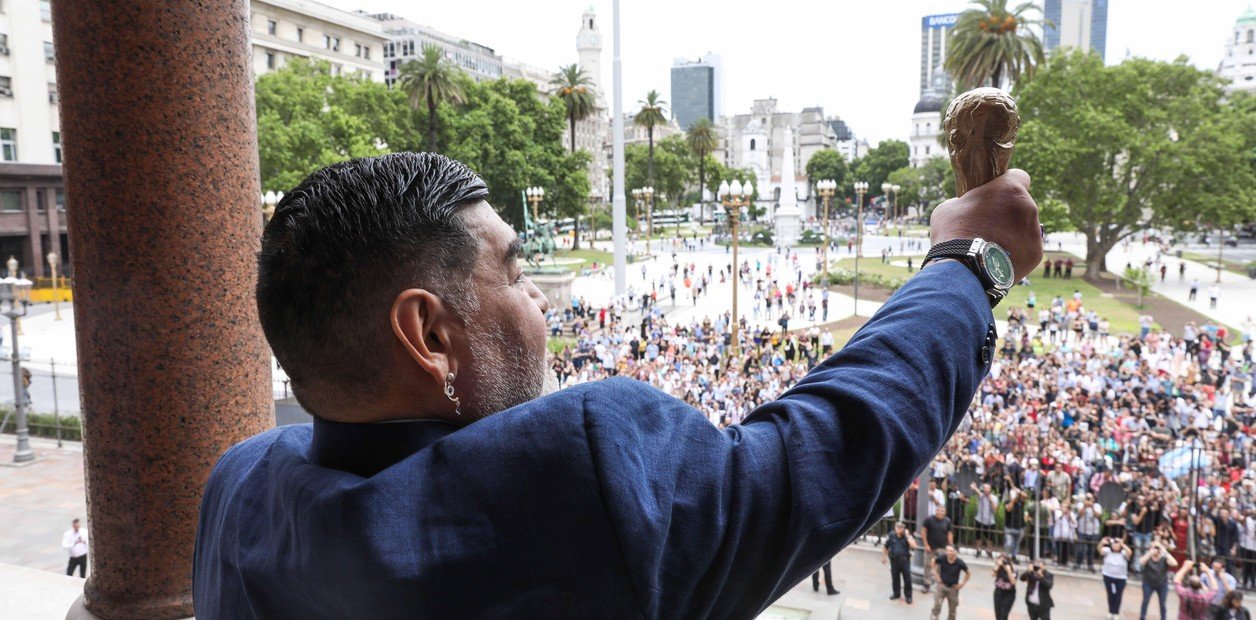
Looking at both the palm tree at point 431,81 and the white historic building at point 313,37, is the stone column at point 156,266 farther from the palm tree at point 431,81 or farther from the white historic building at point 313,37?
the white historic building at point 313,37

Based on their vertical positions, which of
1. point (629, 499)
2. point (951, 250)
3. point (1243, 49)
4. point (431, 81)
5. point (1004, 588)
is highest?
point (1243, 49)

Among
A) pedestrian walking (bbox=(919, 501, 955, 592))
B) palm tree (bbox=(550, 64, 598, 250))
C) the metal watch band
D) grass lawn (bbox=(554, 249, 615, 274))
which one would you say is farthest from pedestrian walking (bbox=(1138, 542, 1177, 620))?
palm tree (bbox=(550, 64, 598, 250))

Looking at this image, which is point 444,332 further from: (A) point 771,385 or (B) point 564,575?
(A) point 771,385

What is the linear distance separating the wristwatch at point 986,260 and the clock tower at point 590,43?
80.5 m

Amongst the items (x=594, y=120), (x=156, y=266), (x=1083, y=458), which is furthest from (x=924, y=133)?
(x=156, y=266)

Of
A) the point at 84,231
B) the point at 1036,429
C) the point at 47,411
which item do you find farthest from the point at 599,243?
the point at 84,231

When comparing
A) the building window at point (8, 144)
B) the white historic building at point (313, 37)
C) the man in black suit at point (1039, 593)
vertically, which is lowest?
the man in black suit at point (1039, 593)

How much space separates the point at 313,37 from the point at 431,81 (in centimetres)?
1251

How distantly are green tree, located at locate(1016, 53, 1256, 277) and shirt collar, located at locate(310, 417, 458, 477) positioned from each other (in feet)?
140

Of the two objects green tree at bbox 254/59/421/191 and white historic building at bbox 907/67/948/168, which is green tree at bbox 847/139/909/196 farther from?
green tree at bbox 254/59/421/191

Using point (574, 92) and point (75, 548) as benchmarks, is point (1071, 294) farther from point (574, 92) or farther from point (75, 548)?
point (75, 548)

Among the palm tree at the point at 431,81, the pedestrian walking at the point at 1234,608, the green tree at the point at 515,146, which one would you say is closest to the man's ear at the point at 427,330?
the pedestrian walking at the point at 1234,608

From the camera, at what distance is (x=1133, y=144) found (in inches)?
1532

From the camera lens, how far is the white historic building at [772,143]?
11112 cm
